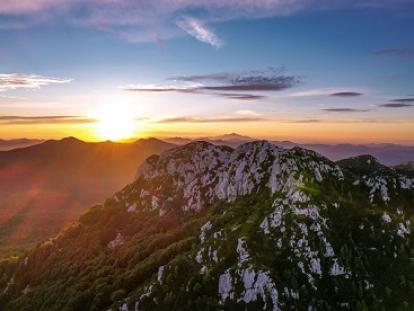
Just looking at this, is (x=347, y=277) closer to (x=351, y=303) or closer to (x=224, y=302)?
(x=351, y=303)

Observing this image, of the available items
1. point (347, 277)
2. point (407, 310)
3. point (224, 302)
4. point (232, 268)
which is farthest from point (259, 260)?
point (407, 310)

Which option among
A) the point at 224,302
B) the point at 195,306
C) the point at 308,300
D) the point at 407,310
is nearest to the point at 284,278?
the point at 308,300

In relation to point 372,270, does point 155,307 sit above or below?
below

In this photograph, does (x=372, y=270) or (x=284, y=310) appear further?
(x=372, y=270)

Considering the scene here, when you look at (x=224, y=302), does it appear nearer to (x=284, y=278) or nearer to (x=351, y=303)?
(x=284, y=278)

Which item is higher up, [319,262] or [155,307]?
[319,262]

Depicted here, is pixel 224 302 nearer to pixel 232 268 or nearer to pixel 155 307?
pixel 232 268

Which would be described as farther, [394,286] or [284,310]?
[394,286]
